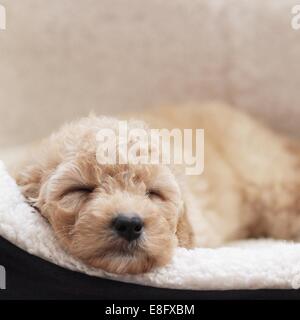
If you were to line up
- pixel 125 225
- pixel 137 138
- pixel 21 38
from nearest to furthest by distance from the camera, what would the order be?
pixel 125 225 → pixel 137 138 → pixel 21 38

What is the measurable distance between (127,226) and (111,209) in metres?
0.08

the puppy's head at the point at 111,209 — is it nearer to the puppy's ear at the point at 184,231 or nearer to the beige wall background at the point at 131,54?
the puppy's ear at the point at 184,231

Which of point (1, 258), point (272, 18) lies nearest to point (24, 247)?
point (1, 258)

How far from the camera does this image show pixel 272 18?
3.63m

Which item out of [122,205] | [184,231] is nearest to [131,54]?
[184,231]

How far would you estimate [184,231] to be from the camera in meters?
2.33

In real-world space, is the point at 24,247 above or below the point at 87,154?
below

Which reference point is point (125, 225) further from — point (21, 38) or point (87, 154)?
point (21, 38)

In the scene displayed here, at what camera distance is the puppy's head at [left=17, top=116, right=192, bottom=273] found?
1970mm

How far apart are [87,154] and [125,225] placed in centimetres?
31


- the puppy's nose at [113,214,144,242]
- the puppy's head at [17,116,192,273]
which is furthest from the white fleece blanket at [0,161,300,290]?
the puppy's nose at [113,214,144,242]

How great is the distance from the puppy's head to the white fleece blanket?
0.03 m

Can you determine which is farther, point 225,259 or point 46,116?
point 46,116

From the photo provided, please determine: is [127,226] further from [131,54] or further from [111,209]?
[131,54]
